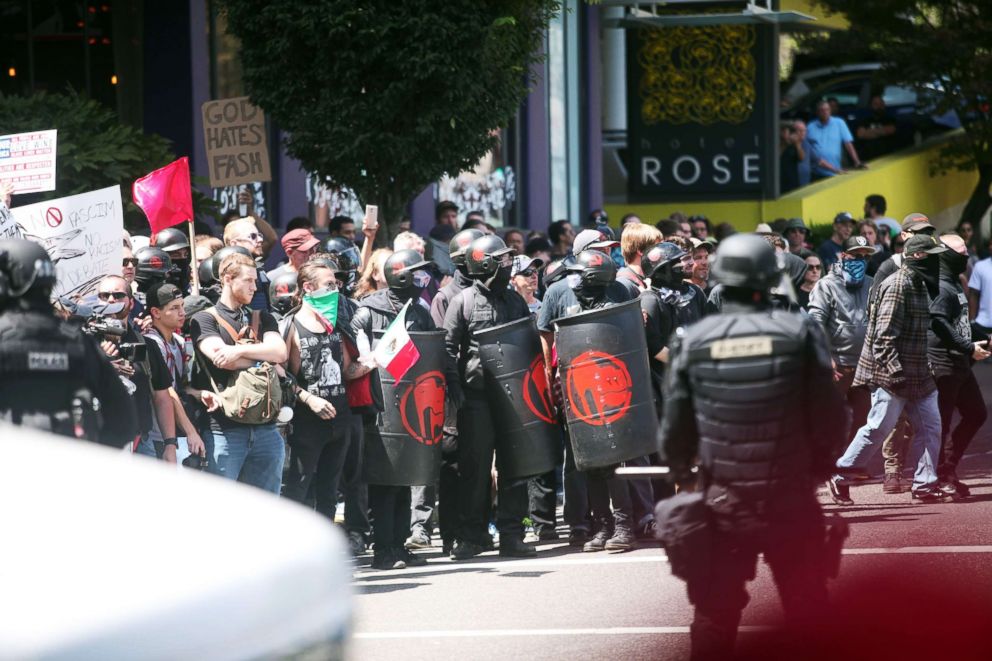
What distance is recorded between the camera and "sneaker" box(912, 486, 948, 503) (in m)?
11.9

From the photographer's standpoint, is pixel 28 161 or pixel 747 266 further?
pixel 28 161

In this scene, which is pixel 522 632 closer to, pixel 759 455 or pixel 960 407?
pixel 759 455

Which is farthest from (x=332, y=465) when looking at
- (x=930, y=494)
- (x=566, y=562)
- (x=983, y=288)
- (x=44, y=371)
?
(x=983, y=288)

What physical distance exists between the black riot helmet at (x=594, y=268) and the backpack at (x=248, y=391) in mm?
1964

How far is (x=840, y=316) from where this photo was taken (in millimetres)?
12867

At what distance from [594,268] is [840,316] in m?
3.25

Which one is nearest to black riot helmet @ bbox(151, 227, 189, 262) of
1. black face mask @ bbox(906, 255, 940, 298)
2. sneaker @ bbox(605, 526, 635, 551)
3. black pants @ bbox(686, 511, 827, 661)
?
sneaker @ bbox(605, 526, 635, 551)

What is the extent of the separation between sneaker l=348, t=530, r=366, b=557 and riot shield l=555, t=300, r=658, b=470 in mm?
1454

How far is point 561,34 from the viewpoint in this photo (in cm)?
2569

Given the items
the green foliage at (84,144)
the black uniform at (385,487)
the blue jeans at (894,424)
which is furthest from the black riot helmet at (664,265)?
the green foliage at (84,144)

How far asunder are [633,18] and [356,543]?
1504 cm

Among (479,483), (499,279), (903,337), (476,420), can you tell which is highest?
(499,279)

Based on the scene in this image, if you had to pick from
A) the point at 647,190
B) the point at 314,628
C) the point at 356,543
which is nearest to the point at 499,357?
the point at 356,543

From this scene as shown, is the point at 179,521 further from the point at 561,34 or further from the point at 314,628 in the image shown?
the point at 561,34
